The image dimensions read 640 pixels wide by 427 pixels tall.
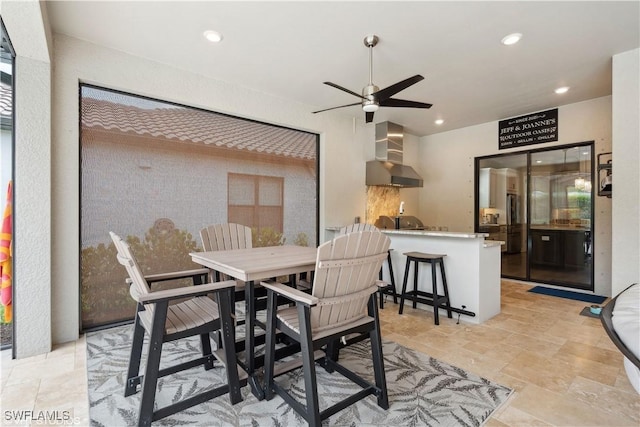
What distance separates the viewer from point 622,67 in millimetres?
3070

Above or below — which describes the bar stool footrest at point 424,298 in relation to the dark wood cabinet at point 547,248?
below

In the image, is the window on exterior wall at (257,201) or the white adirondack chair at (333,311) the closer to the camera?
the white adirondack chair at (333,311)

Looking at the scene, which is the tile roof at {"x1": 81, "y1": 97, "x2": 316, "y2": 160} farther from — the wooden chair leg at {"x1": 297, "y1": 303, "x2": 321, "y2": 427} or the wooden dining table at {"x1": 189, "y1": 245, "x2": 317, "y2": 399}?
the wooden chair leg at {"x1": 297, "y1": 303, "x2": 321, "y2": 427}

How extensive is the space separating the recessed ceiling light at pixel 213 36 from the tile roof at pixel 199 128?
39.2 inches

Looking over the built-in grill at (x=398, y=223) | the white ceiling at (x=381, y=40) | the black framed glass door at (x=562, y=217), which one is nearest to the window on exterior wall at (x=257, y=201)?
the white ceiling at (x=381, y=40)

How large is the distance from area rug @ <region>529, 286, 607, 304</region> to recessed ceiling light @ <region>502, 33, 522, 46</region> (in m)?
3.49

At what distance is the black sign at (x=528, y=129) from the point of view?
15.5 feet

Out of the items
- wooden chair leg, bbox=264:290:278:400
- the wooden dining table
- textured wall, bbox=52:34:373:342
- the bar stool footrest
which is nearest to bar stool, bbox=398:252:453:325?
the bar stool footrest

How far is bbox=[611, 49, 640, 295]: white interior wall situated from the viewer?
119 inches

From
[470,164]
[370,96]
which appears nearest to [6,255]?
[370,96]

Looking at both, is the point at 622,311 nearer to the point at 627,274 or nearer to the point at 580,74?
the point at 627,274

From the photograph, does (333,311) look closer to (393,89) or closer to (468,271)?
(393,89)

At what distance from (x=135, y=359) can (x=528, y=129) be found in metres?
5.91

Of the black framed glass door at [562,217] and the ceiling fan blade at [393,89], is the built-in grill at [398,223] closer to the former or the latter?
the black framed glass door at [562,217]
